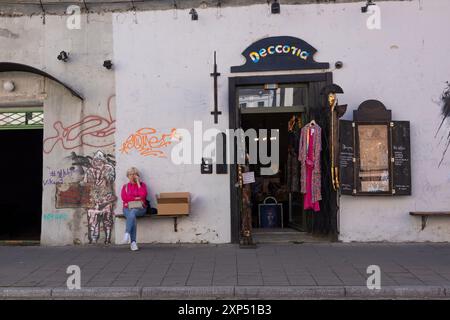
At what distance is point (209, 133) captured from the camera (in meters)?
10.0

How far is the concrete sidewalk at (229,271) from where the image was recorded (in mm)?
6461

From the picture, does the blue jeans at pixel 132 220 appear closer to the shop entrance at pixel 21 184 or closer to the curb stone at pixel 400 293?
the shop entrance at pixel 21 184

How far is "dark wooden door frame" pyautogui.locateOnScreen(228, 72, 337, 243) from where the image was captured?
32.4ft

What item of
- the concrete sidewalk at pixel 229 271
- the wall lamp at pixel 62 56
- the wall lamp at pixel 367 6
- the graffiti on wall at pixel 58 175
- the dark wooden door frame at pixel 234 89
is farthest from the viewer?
the graffiti on wall at pixel 58 175

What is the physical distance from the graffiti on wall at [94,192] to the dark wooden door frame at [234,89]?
2.52 meters

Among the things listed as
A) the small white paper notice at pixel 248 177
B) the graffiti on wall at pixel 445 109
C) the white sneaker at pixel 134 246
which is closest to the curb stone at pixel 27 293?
the white sneaker at pixel 134 246

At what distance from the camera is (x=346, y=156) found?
9.71 metres

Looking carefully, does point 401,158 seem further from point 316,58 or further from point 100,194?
point 100,194

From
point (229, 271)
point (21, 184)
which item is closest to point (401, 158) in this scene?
point (229, 271)

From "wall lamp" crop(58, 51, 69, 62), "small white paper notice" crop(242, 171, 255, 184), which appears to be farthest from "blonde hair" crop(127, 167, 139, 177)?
"wall lamp" crop(58, 51, 69, 62)

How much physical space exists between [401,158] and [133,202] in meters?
5.41

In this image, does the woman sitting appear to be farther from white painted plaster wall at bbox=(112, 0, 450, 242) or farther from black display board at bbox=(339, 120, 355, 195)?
black display board at bbox=(339, 120, 355, 195)

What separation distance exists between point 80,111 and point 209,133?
2802 millimetres
